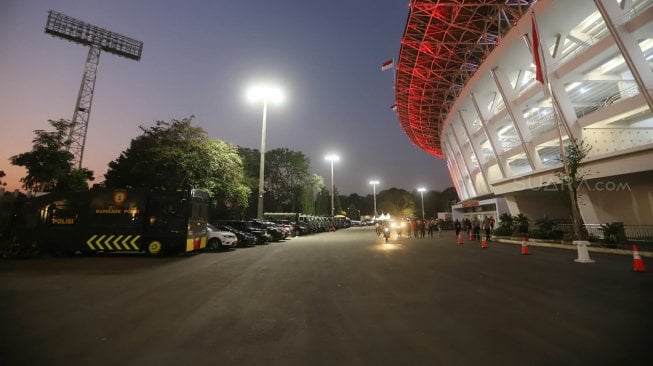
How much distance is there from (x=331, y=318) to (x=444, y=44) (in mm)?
27509

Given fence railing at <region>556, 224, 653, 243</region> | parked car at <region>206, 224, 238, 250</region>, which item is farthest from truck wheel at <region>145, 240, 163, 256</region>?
fence railing at <region>556, 224, 653, 243</region>

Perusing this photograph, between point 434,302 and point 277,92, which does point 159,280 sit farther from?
point 277,92

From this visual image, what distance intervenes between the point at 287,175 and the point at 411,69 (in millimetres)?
35235

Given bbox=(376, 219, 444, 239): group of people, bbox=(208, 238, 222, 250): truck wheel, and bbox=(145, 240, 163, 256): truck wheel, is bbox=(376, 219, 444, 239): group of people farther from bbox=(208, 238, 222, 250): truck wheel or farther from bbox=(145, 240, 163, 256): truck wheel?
bbox=(145, 240, 163, 256): truck wheel

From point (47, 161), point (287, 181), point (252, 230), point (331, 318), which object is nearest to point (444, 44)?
point (252, 230)

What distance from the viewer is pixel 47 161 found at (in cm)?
2552

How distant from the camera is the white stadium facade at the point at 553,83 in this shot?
1603 cm

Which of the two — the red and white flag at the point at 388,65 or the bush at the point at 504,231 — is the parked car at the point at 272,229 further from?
the red and white flag at the point at 388,65

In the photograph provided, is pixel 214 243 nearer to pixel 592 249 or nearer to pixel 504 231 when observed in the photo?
pixel 592 249

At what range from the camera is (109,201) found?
14.5 meters

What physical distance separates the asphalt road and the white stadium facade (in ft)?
40.8

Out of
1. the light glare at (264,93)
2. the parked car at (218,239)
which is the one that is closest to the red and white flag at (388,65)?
the light glare at (264,93)

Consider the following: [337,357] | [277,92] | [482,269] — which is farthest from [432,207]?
[337,357]

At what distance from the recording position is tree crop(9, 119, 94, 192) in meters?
25.1
